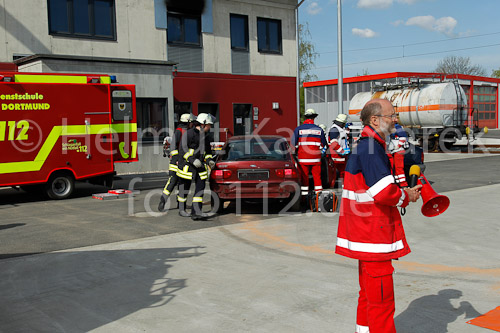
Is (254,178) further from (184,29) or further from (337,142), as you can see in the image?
(184,29)

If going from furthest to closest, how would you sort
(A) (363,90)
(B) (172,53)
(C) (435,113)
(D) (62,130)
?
(A) (363,90) < (C) (435,113) < (B) (172,53) < (D) (62,130)

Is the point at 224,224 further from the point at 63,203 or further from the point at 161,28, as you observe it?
the point at 161,28

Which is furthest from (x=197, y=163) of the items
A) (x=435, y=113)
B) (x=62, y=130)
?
(x=435, y=113)

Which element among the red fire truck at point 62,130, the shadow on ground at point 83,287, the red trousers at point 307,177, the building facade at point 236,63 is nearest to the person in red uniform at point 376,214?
the shadow on ground at point 83,287

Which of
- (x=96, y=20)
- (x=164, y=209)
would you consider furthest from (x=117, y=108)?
(x=96, y=20)

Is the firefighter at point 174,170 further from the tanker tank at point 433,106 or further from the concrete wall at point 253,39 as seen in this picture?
the tanker tank at point 433,106

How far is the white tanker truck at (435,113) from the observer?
2527 centimetres

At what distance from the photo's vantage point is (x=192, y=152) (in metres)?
9.15

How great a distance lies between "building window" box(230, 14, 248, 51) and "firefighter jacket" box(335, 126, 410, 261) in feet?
62.1

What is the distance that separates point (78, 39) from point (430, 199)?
54.1 ft

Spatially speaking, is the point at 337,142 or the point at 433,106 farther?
the point at 433,106

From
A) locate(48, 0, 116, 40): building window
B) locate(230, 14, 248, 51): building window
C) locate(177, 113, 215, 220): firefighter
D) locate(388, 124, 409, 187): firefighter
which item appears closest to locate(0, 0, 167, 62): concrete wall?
locate(48, 0, 116, 40): building window

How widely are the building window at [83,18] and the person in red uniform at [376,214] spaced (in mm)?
16093

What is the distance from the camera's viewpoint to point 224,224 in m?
8.95
